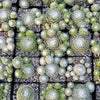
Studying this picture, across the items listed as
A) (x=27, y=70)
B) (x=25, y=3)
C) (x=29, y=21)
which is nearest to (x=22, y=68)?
(x=27, y=70)

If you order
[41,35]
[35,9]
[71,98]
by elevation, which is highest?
[35,9]

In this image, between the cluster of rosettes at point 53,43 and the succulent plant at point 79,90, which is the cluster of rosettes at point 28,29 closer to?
the cluster of rosettes at point 53,43

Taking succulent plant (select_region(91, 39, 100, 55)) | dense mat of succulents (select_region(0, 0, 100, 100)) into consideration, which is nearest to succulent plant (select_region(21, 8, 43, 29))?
dense mat of succulents (select_region(0, 0, 100, 100))

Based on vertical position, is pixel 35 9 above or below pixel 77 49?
above

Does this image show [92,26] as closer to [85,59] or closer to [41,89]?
[85,59]

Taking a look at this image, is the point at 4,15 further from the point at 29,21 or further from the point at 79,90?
the point at 79,90

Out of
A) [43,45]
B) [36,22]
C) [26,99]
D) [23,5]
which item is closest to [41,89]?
[26,99]

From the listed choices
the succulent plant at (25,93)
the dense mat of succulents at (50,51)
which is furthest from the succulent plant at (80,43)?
the succulent plant at (25,93)
